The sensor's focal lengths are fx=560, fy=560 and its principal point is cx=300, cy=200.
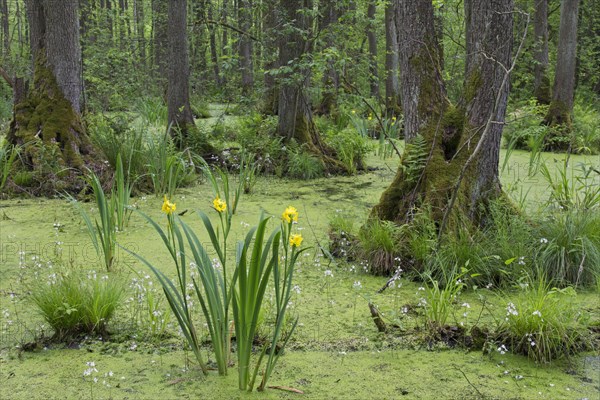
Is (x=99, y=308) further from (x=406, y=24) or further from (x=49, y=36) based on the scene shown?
(x=49, y=36)

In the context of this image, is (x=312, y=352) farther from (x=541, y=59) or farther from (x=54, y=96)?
(x=541, y=59)

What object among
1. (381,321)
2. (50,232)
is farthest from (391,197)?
(50,232)

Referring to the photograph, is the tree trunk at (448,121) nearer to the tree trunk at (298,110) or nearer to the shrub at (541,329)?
the shrub at (541,329)

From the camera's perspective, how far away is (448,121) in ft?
14.1

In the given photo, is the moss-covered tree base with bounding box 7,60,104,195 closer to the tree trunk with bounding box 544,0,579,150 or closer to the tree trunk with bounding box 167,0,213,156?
the tree trunk with bounding box 167,0,213,156

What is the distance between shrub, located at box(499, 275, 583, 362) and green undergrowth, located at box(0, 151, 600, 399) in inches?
2.4

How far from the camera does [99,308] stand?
287 cm

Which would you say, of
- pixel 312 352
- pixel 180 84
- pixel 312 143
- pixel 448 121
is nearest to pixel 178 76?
pixel 180 84

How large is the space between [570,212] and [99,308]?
3.17 m

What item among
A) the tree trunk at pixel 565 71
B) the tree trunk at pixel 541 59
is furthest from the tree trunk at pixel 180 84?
the tree trunk at pixel 541 59

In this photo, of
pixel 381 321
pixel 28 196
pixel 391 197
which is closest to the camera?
pixel 381 321

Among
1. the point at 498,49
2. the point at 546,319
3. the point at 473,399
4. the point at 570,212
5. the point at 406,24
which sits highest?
the point at 406,24

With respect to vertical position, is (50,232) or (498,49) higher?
(498,49)

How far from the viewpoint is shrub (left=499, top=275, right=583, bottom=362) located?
8.66ft
